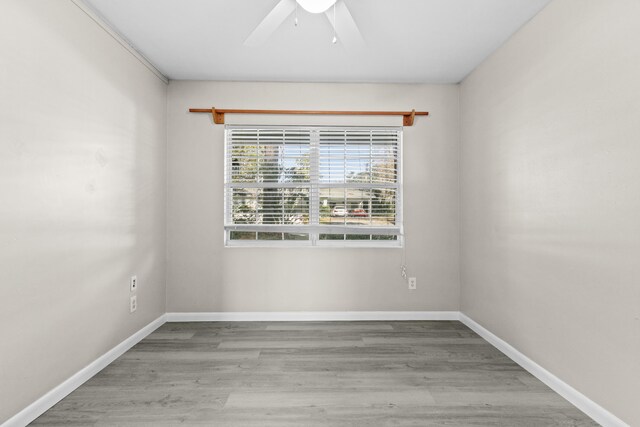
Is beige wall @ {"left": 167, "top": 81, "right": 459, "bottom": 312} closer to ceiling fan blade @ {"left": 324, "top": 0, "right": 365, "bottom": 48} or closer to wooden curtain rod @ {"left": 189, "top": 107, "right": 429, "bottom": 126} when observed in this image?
wooden curtain rod @ {"left": 189, "top": 107, "right": 429, "bottom": 126}

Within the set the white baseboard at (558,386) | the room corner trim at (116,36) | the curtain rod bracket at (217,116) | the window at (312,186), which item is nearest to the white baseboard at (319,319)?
the white baseboard at (558,386)

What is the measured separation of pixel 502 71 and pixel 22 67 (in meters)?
3.08

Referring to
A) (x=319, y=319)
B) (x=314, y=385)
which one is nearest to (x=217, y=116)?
(x=319, y=319)

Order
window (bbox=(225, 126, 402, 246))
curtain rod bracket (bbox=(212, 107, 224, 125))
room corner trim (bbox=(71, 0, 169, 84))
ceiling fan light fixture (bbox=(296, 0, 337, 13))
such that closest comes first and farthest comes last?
ceiling fan light fixture (bbox=(296, 0, 337, 13)) → room corner trim (bbox=(71, 0, 169, 84)) → curtain rod bracket (bbox=(212, 107, 224, 125)) → window (bbox=(225, 126, 402, 246))

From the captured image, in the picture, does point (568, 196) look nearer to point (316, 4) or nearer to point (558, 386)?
point (558, 386)

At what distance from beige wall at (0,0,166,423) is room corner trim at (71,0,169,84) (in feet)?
0.15

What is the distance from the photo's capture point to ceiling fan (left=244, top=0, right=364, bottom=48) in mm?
1661

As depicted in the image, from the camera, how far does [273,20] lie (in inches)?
69.3

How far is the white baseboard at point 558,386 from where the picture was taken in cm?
176

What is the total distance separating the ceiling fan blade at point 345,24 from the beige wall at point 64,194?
1.55 m

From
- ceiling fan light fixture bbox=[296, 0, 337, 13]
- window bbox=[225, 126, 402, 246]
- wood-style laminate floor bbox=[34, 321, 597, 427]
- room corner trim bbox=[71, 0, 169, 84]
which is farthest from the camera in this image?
window bbox=[225, 126, 402, 246]

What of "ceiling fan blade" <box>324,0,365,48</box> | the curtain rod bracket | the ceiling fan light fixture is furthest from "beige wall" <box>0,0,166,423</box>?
"ceiling fan blade" <box>324,0,365,48</box>

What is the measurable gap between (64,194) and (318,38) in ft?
6.50

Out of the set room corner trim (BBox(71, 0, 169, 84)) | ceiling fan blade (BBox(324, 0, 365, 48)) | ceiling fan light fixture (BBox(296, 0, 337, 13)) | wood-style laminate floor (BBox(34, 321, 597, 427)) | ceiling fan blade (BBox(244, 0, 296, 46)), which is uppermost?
room corner trim (BBox(71, 0, 169, 84))
